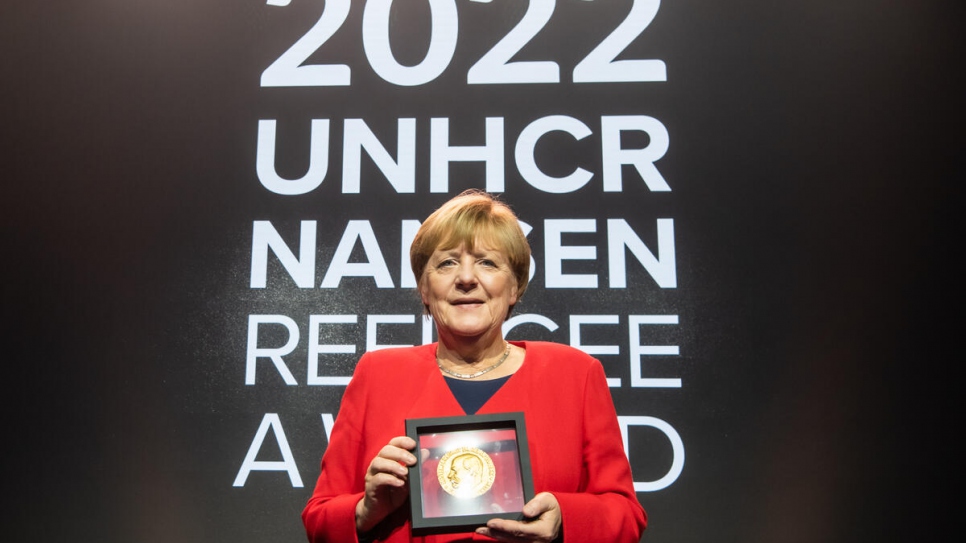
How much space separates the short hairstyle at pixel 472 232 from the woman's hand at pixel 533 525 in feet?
1.54

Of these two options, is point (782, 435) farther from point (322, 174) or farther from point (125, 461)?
point (125, 461)

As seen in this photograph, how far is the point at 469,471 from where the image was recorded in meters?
1.39

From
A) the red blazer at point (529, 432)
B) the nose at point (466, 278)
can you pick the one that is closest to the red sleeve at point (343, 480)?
the red blazer at point (529, 432)

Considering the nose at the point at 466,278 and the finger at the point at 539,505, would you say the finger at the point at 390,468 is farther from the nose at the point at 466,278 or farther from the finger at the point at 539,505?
the nose at the point at 466,278

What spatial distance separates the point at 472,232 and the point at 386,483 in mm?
505

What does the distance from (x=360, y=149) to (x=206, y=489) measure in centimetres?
128

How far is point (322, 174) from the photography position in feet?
9.78

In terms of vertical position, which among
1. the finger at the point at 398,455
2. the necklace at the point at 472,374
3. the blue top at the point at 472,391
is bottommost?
the finger at the point at 398,455

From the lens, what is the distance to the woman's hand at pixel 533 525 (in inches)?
51.9

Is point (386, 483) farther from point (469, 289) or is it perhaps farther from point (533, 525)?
point (469, 289)

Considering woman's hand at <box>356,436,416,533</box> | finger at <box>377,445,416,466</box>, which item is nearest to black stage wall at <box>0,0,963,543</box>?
woman's hand at <box>356,436,416,533</box>

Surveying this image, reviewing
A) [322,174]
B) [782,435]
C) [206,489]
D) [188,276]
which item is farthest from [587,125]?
[206,489]

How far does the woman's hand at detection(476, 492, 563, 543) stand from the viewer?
4.33 feet

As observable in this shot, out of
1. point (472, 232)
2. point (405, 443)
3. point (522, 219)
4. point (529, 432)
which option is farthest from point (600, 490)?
point (522, 219)
